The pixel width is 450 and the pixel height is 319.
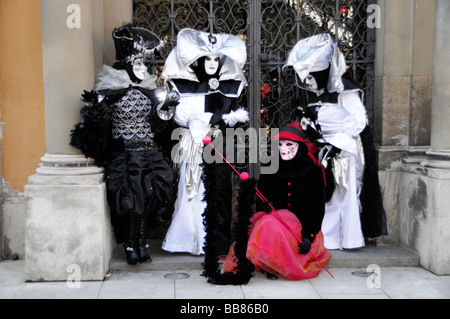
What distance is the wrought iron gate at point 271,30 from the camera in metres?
5.92

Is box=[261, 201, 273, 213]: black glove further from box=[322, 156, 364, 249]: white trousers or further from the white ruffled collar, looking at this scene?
the white ruffled collar

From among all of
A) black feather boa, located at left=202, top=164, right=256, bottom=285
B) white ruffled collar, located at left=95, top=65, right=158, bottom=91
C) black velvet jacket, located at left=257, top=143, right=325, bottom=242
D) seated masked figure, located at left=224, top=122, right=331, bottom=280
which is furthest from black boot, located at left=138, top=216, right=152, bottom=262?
white ruffled collar, located at left=95, top=65, right=158, bottom=91

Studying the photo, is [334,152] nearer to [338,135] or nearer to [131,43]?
[338,135]

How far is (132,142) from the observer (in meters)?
5.11

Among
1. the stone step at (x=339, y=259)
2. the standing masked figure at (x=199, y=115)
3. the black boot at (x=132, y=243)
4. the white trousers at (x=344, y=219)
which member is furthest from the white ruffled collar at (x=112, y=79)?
the white trousers at (x=344, y=219)

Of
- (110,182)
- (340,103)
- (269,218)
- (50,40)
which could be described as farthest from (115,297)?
(340,103)

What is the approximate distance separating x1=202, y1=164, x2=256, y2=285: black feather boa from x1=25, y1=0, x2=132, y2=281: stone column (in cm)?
99

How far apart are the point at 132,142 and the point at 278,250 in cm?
172

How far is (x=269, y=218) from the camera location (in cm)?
487

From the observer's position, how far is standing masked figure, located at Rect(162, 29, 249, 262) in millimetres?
5293

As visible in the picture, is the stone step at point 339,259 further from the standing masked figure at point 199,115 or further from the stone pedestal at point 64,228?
the stone pedestal at point 64,228

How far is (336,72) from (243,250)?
207 centimetres

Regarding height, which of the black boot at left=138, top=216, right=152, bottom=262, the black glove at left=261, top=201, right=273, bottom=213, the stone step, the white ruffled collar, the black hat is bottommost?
the stone step

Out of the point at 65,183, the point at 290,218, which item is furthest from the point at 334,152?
the point at 65,183
